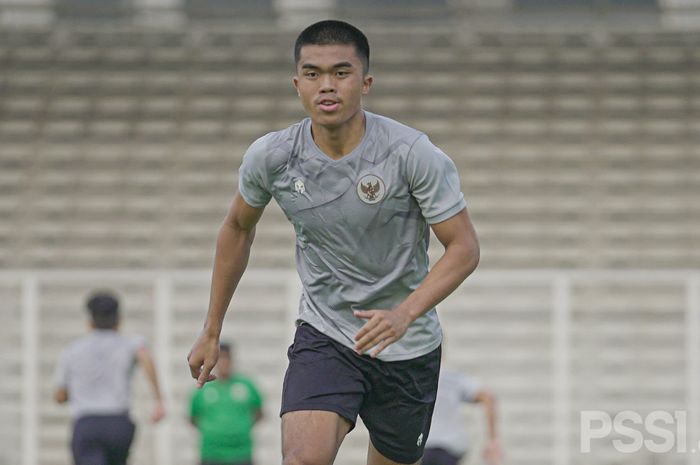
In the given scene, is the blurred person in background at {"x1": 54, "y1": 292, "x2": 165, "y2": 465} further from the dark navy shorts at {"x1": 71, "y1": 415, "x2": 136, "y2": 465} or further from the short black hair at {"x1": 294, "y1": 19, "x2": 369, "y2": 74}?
the short black hair at {"x1": 294, "y1": 19, "x2": 369, "y2": 74}

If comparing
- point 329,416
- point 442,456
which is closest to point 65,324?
point 442,456

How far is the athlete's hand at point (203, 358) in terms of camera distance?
15.3 ft

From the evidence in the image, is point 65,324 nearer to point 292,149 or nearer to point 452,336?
point 452,336

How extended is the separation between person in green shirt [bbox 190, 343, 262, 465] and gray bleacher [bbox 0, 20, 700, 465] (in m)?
3.00

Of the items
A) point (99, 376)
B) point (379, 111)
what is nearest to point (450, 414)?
point (99, 376)

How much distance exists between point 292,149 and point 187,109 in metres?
9.74

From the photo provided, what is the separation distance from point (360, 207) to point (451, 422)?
185 inches

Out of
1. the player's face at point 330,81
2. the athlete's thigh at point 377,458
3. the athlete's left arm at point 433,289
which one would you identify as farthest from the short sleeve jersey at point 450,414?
the player's face at point 330,81

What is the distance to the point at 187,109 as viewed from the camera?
1412cm

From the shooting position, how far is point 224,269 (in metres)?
4.79

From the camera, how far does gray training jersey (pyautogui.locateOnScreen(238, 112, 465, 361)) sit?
4449mm

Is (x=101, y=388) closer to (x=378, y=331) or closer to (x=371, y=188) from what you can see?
(x=371, y=188)

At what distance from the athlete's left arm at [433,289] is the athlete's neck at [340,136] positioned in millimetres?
387

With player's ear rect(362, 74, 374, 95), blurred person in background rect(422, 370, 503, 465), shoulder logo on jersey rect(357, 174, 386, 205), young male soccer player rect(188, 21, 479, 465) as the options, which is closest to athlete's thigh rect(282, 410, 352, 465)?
young male soccer player rect(188, 21, 479, 465)
